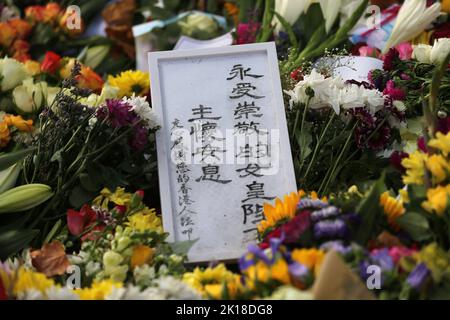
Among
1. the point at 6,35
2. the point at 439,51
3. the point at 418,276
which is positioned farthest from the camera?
the point at 6,35

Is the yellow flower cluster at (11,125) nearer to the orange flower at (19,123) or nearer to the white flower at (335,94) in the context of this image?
the orange flower at (19,123)

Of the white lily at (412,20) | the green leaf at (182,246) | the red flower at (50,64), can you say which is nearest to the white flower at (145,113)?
the green leaf at (182,246)

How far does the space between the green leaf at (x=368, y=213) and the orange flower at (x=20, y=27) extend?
1411 mm

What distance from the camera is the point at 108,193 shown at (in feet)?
4.26

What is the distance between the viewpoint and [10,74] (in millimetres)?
1644

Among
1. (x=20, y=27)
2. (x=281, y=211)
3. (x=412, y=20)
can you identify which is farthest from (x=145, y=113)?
(x=20, y=27)

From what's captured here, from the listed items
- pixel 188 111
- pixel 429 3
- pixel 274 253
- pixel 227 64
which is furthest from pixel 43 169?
pixel 429 3

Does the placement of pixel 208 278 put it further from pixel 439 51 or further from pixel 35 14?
pixel 35 14

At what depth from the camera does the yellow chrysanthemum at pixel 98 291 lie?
981mm

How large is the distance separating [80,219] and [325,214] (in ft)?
1.50

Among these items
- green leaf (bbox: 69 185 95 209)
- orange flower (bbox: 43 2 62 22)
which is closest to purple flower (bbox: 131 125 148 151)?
green leaf (bbox: 69 185 95 209)

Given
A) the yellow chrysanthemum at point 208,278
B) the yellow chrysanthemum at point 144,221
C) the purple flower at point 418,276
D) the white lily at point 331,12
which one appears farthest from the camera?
the white lily at point 331,12

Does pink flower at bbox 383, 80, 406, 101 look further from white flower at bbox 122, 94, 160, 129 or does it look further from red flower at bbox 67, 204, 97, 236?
red flower at bbox 67, 204, 97, 236
